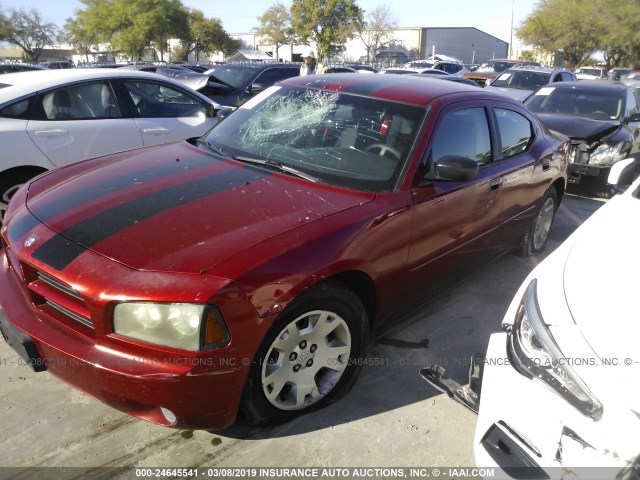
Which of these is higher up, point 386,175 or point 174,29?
point 174,29

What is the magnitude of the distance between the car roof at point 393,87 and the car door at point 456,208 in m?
0.15

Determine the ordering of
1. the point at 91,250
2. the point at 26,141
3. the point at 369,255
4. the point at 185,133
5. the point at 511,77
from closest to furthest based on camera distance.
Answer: the point at 91,250 → the point at 369,255 → the point at 26,141 → the point at 185,133 → the point at 511,77

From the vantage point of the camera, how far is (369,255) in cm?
254

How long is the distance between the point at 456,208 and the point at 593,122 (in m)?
5.43

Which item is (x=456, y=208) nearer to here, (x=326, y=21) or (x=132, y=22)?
(x=132, y=22)

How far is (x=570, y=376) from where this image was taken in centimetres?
174

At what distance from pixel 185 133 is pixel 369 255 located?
11.5ft

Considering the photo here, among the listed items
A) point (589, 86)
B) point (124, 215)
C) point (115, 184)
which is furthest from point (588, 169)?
point (124, 215)

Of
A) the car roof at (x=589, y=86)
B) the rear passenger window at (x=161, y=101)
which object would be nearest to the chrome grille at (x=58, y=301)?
the rear passenger window at (x=161, y=101)

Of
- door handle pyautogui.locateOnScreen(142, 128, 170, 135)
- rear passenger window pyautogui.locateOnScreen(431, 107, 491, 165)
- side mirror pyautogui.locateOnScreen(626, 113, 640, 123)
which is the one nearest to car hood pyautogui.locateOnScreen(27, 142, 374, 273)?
rear passenger window pyautogui.locateOnScreen(431, 107, 491, 165)

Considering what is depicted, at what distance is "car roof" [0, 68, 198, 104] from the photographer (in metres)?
4.43

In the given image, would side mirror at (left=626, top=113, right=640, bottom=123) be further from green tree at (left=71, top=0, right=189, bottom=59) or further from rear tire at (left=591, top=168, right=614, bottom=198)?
green tree at (left=71, top=0, right=189, bottom=59)

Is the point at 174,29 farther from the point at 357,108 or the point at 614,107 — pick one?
the point at 357,108

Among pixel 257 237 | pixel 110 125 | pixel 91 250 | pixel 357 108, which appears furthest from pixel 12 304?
pixel 110 125
